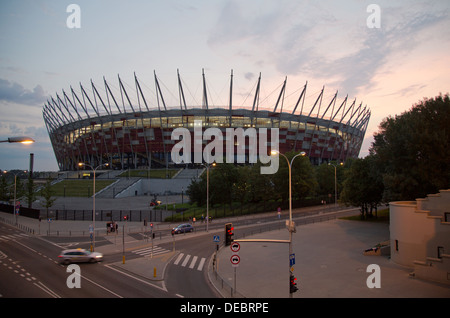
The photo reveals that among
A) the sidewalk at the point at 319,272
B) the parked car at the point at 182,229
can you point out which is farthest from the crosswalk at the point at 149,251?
the parked car at the point at 182,229

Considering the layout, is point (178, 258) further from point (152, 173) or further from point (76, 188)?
point (152, 173)

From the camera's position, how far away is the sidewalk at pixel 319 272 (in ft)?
57.1

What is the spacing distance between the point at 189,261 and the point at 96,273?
7.37 m

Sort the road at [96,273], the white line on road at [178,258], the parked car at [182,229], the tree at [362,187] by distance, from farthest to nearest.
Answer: the tree at [362,187] → the parked car at [182,229] → the white line on road at [178,258] → the road at [96,273]

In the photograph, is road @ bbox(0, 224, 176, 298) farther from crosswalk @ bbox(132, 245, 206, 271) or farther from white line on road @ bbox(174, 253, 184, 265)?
white line on road @ bbox(174, 253, 184, 265)

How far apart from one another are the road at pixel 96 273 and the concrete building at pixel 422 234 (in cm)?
1505

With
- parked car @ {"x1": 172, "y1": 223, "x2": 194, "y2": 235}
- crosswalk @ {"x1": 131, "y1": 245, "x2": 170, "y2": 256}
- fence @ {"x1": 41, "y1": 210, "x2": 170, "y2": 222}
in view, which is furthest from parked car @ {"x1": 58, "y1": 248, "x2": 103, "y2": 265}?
fence @ {"x1": 41, "y1": 210, "x2": 170, "y2": 222}

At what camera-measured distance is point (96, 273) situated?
71.8 feet

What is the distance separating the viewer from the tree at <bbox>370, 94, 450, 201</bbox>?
27.8 metres

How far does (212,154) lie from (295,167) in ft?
164

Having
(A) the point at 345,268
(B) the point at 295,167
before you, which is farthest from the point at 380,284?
(B) the point at 295,167

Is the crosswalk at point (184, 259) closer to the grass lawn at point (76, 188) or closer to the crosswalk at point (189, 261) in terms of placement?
the crosswalk at point (189, 261)

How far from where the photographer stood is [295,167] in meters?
57.9
